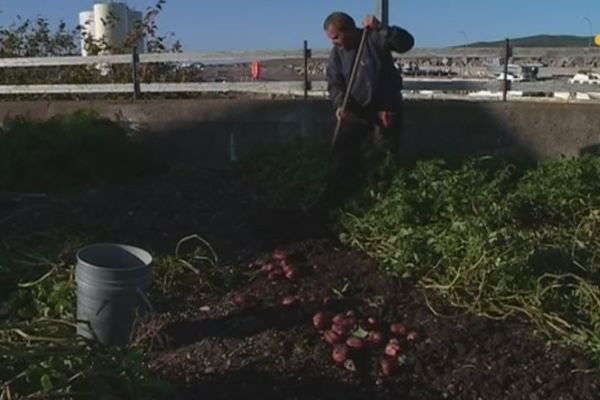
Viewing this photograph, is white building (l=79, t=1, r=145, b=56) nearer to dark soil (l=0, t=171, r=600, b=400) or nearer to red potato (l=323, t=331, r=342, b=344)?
dark soil (l=0, t=171, r=600, b=400)

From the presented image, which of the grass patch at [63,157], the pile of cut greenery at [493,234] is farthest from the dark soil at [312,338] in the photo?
the grass patch at [63,157]

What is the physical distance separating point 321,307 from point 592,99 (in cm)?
578

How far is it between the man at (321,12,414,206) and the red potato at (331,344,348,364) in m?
2.99

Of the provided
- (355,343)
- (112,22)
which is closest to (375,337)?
Result: (355,343)

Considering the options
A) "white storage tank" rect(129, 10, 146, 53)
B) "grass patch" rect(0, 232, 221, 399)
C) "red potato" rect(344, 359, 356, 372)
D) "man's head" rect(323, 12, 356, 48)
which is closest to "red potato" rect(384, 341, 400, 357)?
"red potato" rect(344, 359, 356, 372)

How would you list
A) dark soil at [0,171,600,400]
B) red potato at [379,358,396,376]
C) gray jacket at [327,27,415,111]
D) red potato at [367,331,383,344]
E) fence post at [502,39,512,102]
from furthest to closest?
fence post at [502,39,512,102] < gray jacket at [327,27,415,111] < red potato at [367,331,383,344] < red potato at [379,358,396,376] < dark soil at [0,171,600,400]

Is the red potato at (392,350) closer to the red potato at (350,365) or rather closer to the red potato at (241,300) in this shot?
the red potato at (350,365)

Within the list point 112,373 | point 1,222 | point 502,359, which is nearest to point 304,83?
point 1,222

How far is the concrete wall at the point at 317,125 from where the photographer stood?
8.97 metres

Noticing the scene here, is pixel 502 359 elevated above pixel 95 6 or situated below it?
below

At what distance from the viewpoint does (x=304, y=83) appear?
1031 centimetres

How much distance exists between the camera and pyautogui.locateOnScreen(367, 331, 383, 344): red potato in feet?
14.7

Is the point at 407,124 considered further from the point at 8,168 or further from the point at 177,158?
the point at 8,168

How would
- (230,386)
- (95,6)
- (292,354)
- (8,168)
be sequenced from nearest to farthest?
(230,386) → (292,354) → (8,168) → (95,6)
